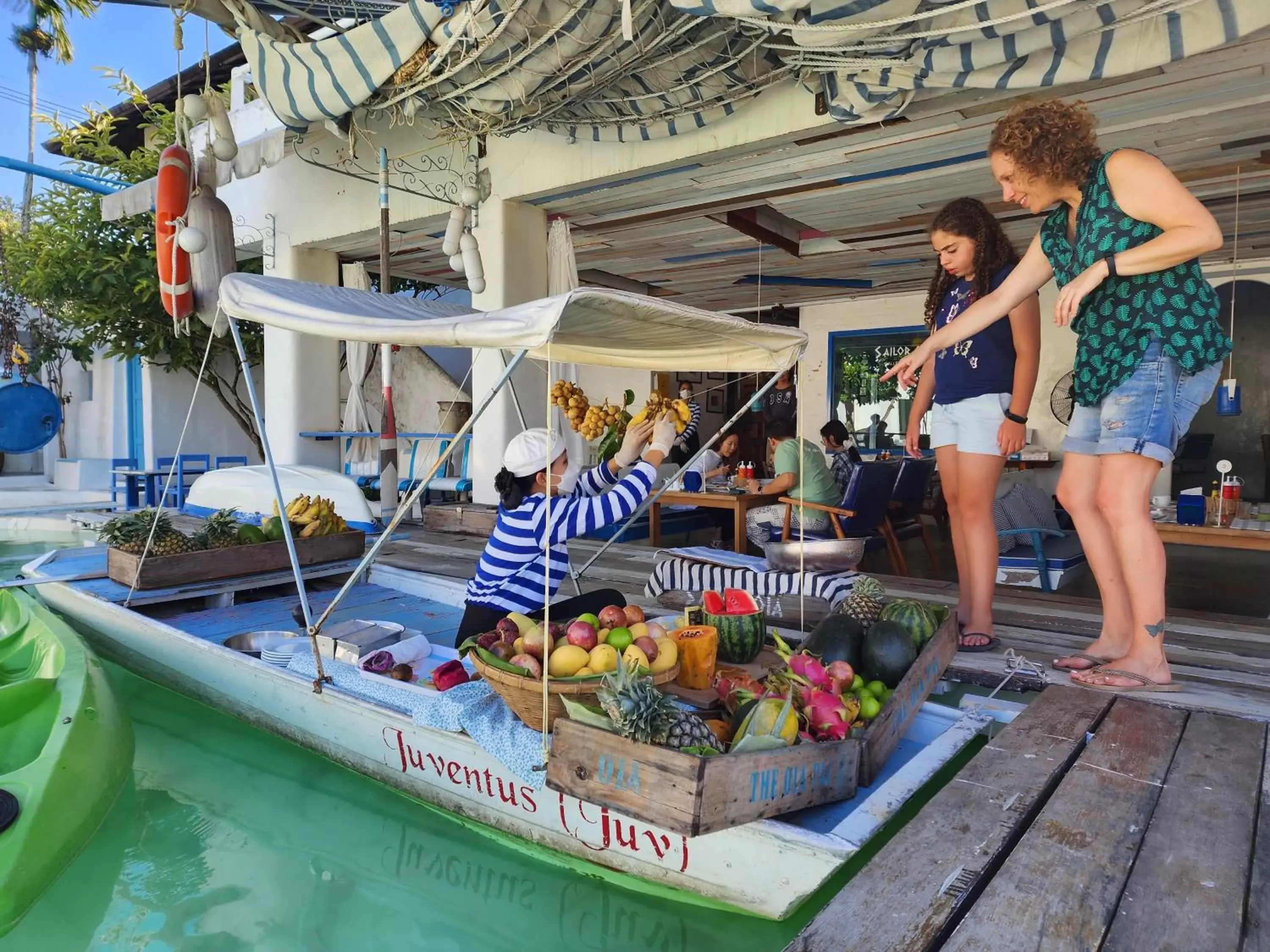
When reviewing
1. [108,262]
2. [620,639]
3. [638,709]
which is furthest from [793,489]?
[108,262]

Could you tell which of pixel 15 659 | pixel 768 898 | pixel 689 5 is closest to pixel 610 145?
pixel 689 5

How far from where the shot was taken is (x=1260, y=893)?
1.52 metres

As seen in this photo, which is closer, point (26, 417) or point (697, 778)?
point (697, 778)

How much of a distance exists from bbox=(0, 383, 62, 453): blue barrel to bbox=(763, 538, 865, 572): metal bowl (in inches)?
499

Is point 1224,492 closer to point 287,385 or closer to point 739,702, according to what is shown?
point 739,702

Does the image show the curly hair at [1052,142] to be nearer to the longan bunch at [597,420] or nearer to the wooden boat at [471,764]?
the wooden boat at [471,764]

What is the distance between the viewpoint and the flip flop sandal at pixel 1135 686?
2.66 meters

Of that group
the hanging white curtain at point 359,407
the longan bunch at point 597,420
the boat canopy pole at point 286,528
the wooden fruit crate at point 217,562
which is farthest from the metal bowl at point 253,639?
the hanging white curtain at point 359,407

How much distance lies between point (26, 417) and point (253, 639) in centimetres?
1128

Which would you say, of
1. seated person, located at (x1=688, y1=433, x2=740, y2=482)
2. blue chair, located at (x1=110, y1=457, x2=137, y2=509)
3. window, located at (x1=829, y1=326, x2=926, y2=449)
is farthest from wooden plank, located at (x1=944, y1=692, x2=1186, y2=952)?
blue chair, located at (x1=110, y1=457, x2=137, y2=509)

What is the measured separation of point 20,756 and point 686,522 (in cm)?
532

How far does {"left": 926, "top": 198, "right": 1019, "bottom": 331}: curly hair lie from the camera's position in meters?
3.13

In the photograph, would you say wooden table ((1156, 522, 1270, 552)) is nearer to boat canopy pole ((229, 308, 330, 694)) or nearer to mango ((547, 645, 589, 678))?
mango ((547, 645, 589, 678))

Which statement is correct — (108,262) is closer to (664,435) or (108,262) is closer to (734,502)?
(734,502)
